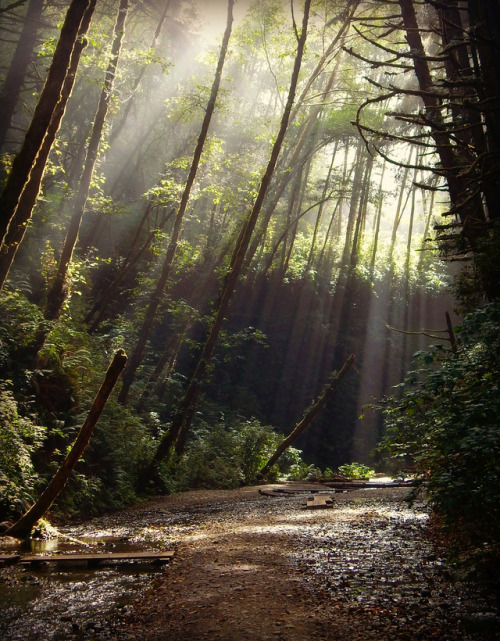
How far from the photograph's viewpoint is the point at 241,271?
70.9 ft

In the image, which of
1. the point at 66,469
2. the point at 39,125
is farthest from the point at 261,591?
the point at 39,125

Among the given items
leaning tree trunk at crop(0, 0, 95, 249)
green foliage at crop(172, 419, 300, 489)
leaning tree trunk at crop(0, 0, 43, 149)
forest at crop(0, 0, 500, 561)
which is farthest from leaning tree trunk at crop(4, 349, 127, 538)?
leaning tree trunk at crop(0, 0, 43, 149)

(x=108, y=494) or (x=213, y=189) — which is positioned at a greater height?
(x=213, y=189)

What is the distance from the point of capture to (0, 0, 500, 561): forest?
555 centimetres

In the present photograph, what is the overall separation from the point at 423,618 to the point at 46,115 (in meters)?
7.36

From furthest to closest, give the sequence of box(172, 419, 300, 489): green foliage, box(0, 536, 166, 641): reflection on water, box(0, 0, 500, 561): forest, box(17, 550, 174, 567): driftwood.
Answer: box(172, 419, 300, 489): green foliage, box(0, 0, 500, 561): forest, box(17, 550, 174, 567): driftwood, box(0, 536, 166, 641): reflection on water

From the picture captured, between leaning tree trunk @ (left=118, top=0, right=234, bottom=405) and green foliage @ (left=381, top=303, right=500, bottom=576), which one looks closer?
green foliage @ (left=381, top=303, right=500, bottom=576)

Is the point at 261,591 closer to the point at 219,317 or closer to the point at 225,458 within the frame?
the point at 219,317

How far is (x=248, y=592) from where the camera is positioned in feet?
13.6

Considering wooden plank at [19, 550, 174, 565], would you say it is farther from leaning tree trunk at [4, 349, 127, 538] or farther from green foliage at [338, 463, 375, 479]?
green foliage at [338, 463, 375, 479]

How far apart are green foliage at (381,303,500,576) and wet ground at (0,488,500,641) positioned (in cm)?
56

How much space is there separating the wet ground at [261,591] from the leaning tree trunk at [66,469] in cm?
49

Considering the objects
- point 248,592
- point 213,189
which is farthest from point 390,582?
point 213,189

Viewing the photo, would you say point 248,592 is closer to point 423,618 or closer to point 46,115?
point 423,618
